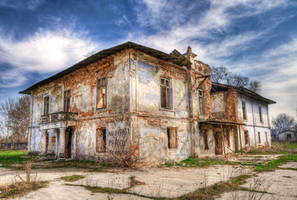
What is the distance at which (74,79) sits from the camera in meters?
14.6

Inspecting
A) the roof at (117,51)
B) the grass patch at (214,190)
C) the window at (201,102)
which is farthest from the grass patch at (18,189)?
the window at (201,102)

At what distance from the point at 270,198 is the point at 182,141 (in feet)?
27.7

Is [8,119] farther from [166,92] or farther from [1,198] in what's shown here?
[1,198]

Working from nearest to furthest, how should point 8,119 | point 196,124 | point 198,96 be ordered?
point 196,124
point 198,96
point 8,119

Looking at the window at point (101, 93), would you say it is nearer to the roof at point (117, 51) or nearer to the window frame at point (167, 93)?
the roof at point (117, 51)

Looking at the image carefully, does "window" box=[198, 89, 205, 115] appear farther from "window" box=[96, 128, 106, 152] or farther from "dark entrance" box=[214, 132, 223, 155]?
"window" box=[96, 128, 106, 152]

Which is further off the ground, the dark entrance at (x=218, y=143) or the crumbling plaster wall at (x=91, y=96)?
the crumbling plaster wall at (x=91, y=96)

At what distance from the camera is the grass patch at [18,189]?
5.01m

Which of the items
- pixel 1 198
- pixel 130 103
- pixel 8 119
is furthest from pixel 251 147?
pixel 8 119

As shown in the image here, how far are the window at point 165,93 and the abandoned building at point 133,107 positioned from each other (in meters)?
0.06

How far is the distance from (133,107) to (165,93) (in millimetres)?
3015

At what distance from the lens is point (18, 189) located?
5320 millimetres

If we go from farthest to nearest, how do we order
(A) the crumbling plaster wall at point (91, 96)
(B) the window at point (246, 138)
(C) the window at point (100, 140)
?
1. (B) the window at point (246, 138)
2. (C) the window at point (100, 140)
3. (A) the crumbling plaster wall at point (91, 96)

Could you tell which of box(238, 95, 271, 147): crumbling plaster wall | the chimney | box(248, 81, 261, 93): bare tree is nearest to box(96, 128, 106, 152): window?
the chimney
